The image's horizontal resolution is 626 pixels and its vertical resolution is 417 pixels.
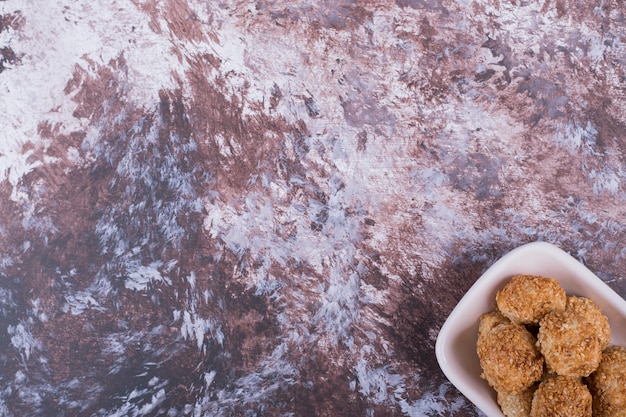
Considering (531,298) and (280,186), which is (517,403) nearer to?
(531,298)

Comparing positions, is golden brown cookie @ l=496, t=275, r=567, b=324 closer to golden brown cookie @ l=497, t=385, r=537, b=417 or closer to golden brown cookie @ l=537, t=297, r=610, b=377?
golden brown cookie @ l=537, t=297, r=610, b=377

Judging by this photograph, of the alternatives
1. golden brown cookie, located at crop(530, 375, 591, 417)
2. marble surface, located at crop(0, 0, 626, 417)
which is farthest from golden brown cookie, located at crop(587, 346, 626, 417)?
marble surface, located at crop(0, 0, 626, 417)

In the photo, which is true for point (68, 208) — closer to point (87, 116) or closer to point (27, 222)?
point (27, 222)

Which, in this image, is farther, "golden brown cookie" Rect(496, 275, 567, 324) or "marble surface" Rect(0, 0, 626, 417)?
"marble surface" Rect(0, 0, 626, 417)

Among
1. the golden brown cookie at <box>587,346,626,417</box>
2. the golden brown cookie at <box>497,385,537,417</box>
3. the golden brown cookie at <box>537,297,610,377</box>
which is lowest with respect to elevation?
the golden brown cookie at <box>497,385,537,417</box>

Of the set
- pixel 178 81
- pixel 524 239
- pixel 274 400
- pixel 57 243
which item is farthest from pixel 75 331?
pixel 524 239

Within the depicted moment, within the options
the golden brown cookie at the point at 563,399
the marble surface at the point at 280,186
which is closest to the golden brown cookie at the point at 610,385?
the golden brown cookie at the point at 563,399

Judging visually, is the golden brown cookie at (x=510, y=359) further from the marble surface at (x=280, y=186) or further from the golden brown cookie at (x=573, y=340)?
the marble surface at (x=280, y=186)
